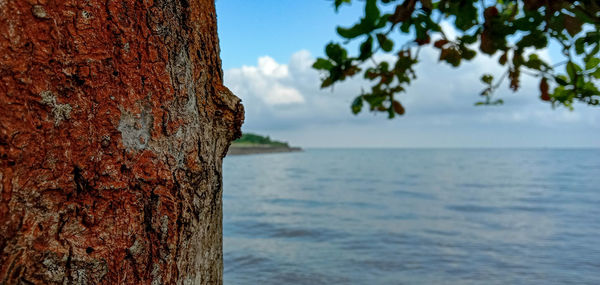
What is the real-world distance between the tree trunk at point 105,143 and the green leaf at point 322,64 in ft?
3.51

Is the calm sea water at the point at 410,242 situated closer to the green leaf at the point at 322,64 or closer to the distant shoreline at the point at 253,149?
the green leaf at the point at 322,64

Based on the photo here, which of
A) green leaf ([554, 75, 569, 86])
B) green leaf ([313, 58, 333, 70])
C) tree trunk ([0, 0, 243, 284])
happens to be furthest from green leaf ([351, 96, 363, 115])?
tree trunk ([0, 0, 243, 284])

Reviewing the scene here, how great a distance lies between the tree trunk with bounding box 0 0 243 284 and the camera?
83 centimetres

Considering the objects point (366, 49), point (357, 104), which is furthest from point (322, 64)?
point (357, 104)

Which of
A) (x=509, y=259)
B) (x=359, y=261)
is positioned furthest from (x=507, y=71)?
(x=509, y=259)

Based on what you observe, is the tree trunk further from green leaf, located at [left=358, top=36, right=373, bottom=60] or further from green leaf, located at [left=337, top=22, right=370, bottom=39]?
green leaf, located at [left=358, top=36, right=373, bottom=60]

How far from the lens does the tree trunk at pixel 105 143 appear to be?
83 centimetres

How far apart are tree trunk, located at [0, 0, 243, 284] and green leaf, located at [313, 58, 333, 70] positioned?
42.1 inches

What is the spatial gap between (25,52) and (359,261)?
614cm

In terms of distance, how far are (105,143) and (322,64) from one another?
139cm

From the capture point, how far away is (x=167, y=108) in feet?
3.22

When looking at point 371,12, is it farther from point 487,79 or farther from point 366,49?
point 487,79

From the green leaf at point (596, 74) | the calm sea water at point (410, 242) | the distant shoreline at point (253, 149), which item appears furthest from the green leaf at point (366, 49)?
the distant shoreline at point (253, 149)

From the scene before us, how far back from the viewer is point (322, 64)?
208 centimetres
